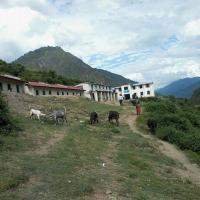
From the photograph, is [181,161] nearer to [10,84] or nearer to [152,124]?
[152,124]

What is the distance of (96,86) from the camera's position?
108875 millimetres

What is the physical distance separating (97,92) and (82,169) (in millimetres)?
87688

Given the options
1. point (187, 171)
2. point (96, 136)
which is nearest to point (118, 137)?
point (96, 136)

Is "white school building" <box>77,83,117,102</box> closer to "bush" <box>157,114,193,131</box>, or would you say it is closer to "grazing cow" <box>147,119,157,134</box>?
"bush" <box>157,114,193,131</box>

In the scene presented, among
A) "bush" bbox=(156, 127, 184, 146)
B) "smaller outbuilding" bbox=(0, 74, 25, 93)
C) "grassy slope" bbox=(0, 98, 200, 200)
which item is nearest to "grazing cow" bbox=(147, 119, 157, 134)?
"bush" bbox=(156, 127, 184, 146)

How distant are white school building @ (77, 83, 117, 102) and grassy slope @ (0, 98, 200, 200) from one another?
67.2 meters

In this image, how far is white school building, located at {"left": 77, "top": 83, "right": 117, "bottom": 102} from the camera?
10062cm

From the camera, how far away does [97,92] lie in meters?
106

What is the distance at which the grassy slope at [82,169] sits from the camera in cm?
1466

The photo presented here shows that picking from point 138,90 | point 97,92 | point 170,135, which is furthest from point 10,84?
point 138,90

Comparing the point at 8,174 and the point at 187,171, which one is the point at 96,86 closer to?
the point at 187,171

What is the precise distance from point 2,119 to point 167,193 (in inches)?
542

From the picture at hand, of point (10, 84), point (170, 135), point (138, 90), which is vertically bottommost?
point (170, 135)

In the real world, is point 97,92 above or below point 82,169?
above
